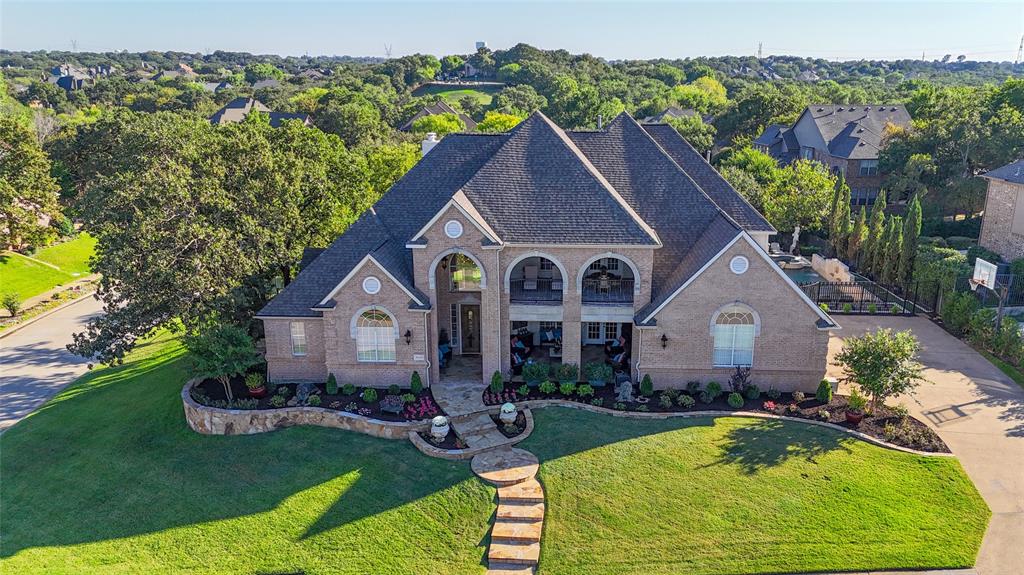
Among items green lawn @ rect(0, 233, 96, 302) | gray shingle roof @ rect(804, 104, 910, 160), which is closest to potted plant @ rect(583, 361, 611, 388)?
green lawn @ rect(0, 233, 96, 302)

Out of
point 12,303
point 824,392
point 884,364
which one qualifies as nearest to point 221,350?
point 824,392

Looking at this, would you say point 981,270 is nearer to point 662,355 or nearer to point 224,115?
point 662,355

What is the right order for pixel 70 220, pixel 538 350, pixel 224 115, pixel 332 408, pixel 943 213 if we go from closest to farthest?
pixel 332 408 → pixel 538 350 → pixel 943 213 → pixel 70 220 → pixel 224 115

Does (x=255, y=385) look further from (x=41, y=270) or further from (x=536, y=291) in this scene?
(x=41, y=270)

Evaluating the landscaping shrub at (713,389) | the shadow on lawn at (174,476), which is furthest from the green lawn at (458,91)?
the landscaping shrub at (713,389)

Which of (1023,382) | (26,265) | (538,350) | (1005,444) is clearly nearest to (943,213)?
(1023,382)

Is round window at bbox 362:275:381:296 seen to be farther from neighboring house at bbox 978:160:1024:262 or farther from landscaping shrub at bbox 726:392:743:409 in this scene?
neighboring house at bbox 978:160:1024:262

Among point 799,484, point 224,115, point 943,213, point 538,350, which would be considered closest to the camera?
point 799,484

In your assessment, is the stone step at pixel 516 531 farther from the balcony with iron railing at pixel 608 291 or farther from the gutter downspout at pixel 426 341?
the balcony with iron railing at pixel 608 291
